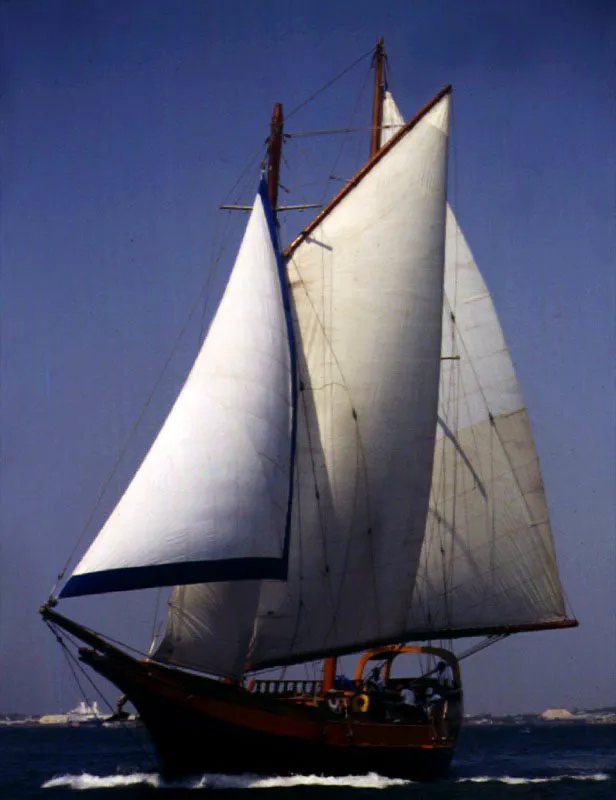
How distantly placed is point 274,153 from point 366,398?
950 cm

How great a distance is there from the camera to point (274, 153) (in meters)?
44.4

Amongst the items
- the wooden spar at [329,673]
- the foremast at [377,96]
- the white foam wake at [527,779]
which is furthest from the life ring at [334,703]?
the foremast at [377,96]

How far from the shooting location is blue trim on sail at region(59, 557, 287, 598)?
33688 millimetres

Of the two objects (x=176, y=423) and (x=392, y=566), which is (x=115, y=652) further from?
(x=392, y=566)

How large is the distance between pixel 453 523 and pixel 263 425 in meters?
14.8

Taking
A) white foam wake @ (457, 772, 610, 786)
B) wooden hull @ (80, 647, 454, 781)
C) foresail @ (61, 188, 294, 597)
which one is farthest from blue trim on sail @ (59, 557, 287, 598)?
white foam wake @ (457, 772, 610, 786)

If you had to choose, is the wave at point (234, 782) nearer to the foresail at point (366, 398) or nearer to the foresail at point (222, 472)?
the foresail at point (366, 398)

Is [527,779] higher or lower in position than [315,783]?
lower

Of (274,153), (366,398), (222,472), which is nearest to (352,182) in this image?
(274,153)

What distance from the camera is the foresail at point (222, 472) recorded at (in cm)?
3441

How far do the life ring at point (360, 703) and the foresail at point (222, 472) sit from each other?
301 inches

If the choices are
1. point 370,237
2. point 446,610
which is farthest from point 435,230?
point 446,610

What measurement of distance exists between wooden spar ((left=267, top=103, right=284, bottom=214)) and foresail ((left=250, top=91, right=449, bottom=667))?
7.01 ft

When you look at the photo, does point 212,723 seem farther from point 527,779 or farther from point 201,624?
point 527,779
